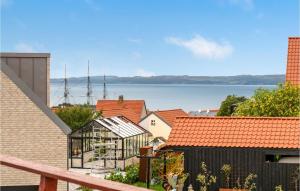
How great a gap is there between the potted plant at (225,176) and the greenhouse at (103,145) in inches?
468

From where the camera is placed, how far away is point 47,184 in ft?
8.81

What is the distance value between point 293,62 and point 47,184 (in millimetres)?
30168

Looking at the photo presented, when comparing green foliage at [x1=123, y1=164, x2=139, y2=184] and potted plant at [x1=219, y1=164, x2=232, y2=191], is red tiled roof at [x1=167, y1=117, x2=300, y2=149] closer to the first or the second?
potted plant at [x1=219, y1=164, x2=232, y2=191]

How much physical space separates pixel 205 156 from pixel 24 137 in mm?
6997

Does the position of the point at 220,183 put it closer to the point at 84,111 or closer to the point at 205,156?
the point at 205,156

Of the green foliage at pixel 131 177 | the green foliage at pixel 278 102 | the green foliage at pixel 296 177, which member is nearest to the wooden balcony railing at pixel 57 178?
the green foliage at pixel 296 177

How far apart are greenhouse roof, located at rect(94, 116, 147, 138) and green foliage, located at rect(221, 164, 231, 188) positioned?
1359 centimetres

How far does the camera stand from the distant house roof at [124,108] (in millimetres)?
71125

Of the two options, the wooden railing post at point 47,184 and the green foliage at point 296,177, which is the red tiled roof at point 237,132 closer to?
the green foliage at point 296,177

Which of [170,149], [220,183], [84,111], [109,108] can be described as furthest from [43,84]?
[109,108]

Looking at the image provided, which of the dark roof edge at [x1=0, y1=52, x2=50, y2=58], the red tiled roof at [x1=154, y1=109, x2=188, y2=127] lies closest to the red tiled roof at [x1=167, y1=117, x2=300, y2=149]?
the dark roof edge at [x1=0, y1=52, x2=50, y2=58]

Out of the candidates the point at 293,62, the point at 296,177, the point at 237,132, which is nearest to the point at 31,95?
the point at 237,132

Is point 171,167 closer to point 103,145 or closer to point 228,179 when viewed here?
point 228,179

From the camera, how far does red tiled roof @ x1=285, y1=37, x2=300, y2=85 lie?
3089cm
